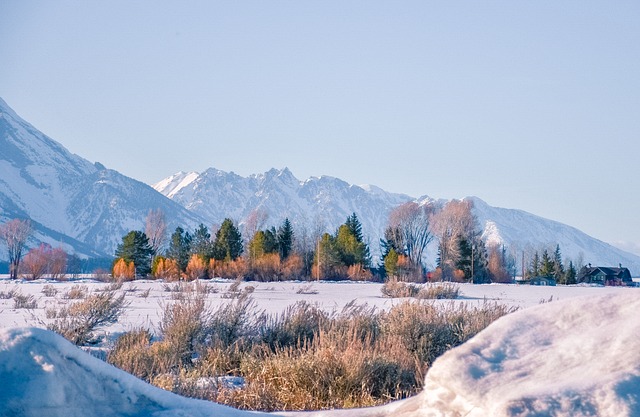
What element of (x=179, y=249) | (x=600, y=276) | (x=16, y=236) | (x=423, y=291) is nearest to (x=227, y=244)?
(x=179, y=249)

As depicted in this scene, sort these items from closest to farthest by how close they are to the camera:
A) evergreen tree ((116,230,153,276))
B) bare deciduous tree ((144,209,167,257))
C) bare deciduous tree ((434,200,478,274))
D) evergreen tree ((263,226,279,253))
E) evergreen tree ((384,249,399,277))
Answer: evergreen tree ((384,249,399,277)), evergreen tree ((116,230,153,276)), evergreen tree ((263,226,279,253)), bare deciduous tree ((434,200,478,274)), bare deciduous tree ((144,209,167,257))

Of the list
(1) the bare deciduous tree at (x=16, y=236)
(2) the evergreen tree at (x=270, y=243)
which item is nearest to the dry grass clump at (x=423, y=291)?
(2) the evergreen tree at (x=270, y=243)

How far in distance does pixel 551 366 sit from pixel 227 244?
61.7 metres

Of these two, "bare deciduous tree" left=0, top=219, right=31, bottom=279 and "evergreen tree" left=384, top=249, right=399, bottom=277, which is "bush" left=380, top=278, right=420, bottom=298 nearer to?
"evergreen tree" left=384, top=249, right=399, bottom=277

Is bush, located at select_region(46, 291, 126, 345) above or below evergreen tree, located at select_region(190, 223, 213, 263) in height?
below

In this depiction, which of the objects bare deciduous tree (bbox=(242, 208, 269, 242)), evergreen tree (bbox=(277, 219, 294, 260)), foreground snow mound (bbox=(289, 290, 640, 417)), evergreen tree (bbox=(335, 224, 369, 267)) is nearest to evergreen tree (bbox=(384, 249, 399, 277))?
evergreen tree (bbox=(335, 224, 369, 267))

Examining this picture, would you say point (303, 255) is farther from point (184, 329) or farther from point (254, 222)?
point (184, 329)

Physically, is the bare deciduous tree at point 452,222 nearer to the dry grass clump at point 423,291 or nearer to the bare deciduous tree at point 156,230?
the bare deciduous tree at point 156,230

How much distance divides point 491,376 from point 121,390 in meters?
0.77

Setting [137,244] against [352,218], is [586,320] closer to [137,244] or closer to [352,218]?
[137,244]

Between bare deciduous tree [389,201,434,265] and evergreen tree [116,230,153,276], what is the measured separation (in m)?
31.2

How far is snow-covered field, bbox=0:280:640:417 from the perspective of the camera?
133 cm

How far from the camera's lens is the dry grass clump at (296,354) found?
20.2ft

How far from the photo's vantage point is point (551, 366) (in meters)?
1.47
